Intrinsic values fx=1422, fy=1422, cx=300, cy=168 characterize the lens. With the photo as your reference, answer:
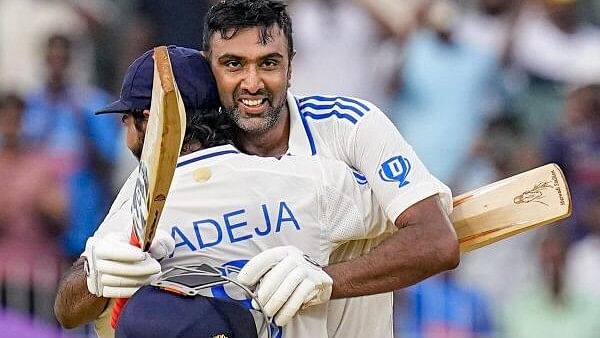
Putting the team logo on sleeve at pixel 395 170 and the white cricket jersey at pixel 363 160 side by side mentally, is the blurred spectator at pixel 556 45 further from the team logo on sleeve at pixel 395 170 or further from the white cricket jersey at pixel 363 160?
the team logo on sleeve at pixel 395 170

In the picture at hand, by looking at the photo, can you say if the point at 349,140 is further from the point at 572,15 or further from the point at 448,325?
the point at 572,15

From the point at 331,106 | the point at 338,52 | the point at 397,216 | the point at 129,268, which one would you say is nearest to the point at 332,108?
the point at 331,106

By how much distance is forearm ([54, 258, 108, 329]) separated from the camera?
126 inches

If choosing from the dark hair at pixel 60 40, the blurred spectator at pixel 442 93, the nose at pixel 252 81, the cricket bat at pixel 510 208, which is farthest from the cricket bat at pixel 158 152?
the dark hair at pixel 60 40

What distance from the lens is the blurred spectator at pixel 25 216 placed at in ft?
20.0

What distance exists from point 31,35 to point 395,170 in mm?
3552

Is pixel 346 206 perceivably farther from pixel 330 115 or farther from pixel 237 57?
pixel 237 57

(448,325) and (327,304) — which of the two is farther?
(448,325)

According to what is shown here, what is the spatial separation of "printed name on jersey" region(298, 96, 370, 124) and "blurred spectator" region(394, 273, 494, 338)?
274 cm

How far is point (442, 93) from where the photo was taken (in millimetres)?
6332

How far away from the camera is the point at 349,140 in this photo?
3.29m

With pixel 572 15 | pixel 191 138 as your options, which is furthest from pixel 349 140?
pixel 572 15

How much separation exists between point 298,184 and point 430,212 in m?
0.30

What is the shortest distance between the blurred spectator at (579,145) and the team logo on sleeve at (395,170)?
3.07m
